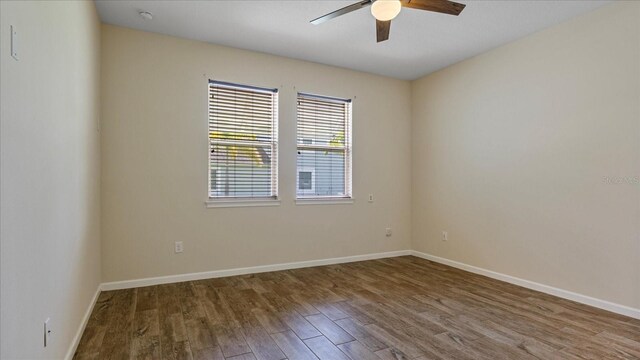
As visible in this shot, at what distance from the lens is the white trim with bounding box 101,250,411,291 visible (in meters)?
3.37

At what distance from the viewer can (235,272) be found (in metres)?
3.88

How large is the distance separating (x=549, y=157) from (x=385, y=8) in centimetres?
234

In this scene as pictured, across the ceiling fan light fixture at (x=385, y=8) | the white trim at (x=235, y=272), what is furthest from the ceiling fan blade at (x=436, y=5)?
the white trim at (x=235, y=272)

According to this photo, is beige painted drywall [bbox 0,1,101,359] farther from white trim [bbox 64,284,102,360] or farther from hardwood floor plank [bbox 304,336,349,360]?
hardwood floor plank [bbox 304,336,349,360]

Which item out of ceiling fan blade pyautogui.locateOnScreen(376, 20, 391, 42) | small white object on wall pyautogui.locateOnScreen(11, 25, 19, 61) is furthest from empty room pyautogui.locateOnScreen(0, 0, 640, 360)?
ceiling fan blade pyautogui.locateOnScreen(376, 20, 391, 42)

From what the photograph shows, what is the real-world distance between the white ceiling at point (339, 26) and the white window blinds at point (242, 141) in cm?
56

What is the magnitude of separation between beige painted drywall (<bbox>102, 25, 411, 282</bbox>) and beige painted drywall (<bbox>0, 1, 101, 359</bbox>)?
26.5 inches

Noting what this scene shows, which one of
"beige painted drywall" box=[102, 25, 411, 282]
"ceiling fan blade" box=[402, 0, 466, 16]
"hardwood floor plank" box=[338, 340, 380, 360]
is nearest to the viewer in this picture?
"hardwood floor plank" box=[338, 340, 380, 360]

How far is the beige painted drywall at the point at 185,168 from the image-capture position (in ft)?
11.0

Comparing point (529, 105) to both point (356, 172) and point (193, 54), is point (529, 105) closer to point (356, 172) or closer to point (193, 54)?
point (356, 172)

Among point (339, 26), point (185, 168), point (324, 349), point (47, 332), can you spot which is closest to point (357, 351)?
point (324, 349)

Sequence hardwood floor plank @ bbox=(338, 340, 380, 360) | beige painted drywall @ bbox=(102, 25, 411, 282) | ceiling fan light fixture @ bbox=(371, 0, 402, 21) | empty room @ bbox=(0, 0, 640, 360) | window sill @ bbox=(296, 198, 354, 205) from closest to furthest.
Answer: empty room @ bbox=(0, 0, 640, 360) < hardwood floor plank @ bbox=(338, 340, 380, 360) < ceiling fan light fixture @ bbox=(371, 0, 402, 21) < beige painted drywall @ bbox=(102, 25, 411, 282) < window sill @ bbox=(296, 198, 354, 205)

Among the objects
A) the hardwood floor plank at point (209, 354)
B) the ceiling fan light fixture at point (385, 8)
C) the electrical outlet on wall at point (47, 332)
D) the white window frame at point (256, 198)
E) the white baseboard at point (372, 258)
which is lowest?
the hardwood floor plank at point (209, 354)

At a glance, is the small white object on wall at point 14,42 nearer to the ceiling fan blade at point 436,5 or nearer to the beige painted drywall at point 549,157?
the ceiling fan blade at point 436,5
